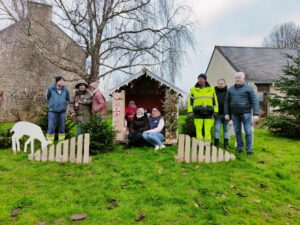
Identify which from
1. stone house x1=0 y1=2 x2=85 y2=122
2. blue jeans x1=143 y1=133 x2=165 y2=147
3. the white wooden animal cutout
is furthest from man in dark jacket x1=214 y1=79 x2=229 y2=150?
stone house x1=0 y1=2 x2=85 y2=122

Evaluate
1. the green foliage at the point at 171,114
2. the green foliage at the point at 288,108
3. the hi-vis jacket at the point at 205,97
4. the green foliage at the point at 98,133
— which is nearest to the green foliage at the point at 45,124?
the green foliage at the point at 98,133

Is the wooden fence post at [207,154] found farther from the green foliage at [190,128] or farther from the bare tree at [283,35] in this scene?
the bare tree at [283,35]

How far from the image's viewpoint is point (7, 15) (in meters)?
12.3

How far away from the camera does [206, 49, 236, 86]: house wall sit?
21848mm

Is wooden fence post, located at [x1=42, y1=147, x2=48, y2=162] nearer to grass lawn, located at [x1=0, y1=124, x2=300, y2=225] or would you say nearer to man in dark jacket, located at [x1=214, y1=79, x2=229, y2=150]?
grass lawn, located at [x1=0, y1=124, x2=300, y2=225]

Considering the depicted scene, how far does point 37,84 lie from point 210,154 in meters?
14.6

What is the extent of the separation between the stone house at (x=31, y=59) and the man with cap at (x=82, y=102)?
20.5 feet

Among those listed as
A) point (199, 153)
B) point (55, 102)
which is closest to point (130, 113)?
point (55, 102)

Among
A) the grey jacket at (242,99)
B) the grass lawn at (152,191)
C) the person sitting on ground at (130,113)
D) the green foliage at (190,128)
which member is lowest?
the grass lawn at (152,191)

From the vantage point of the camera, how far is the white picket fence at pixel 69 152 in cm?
615

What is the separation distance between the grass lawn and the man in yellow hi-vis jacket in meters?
0.99

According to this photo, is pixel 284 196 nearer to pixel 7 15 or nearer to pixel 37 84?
pixel 7 15

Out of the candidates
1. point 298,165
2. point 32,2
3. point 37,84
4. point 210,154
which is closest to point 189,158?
point 210,154

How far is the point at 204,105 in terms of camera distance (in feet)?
21.7
